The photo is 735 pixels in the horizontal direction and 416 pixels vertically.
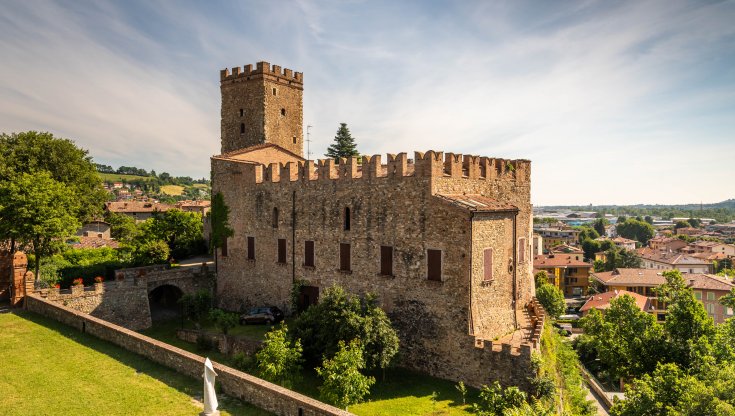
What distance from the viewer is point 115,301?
26.6 metres

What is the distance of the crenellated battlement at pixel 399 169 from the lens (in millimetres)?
19594

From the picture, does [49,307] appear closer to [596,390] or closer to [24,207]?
[24,207]

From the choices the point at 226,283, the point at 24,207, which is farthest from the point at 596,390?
the point at 24,207

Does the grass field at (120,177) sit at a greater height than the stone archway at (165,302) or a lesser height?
greater

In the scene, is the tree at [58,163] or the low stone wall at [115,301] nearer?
the low stone wall at [115,301]

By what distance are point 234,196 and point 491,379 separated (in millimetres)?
19533

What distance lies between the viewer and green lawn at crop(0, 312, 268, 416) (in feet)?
37.7

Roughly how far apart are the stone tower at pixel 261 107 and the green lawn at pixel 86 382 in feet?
60.9

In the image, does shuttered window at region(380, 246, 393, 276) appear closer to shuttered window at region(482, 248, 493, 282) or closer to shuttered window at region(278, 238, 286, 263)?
shuttered window at region(482, 248, 493, 282)

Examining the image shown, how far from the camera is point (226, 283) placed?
29656mm

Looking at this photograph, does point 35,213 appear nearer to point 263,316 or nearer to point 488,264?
point 263,316

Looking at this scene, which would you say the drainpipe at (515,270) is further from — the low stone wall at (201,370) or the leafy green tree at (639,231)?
the leafy green tree at (639,231)

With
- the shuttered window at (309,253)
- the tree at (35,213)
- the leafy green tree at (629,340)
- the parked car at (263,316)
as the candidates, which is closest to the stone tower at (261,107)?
the shuttered window at (309,253)

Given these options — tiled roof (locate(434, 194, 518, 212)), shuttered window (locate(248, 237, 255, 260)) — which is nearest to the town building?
shuttered window (locate(248, 237, 255, 260))
